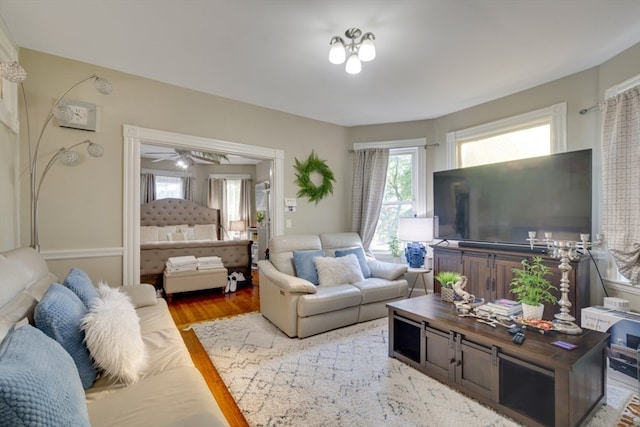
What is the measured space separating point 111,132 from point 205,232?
14.0 feet

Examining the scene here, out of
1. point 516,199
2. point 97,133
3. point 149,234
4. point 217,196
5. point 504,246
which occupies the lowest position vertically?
point 149,234

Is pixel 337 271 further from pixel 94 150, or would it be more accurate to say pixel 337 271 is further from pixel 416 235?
pixel 94 150

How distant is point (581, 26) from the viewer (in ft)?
7.07

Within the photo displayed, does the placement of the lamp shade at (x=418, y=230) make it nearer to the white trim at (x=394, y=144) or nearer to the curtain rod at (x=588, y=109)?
the white trim at (x=394, y=144)

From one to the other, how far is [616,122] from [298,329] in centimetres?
343

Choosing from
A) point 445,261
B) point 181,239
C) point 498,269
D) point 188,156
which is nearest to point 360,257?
point 445,261

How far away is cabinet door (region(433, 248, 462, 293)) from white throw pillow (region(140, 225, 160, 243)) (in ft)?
18.5

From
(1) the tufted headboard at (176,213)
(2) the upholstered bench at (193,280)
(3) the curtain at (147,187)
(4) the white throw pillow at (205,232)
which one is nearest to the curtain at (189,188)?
(1) the tufted headboard at (176,213)

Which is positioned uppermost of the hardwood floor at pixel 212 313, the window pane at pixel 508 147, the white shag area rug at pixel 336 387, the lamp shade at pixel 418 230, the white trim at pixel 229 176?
the white trim at pixel 229 176

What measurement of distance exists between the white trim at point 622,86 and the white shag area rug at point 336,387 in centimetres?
245

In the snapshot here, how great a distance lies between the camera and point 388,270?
353 centimetres

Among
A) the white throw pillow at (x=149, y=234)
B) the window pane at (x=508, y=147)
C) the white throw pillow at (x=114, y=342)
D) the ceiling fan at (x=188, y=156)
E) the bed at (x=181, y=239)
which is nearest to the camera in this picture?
the white throw pillow at (x=114, y=342)

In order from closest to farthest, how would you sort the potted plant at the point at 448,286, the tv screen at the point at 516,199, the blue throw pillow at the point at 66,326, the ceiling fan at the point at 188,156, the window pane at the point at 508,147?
1. the blue throw pillow at the point at 66,326
2. the potted plant at the point at 448,286
3. the tv screen at the point at 516,199
4. the window pane at the point at 508,147
5. the ceiling fan at the point at 188,156

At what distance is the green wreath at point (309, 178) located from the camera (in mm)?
4105
